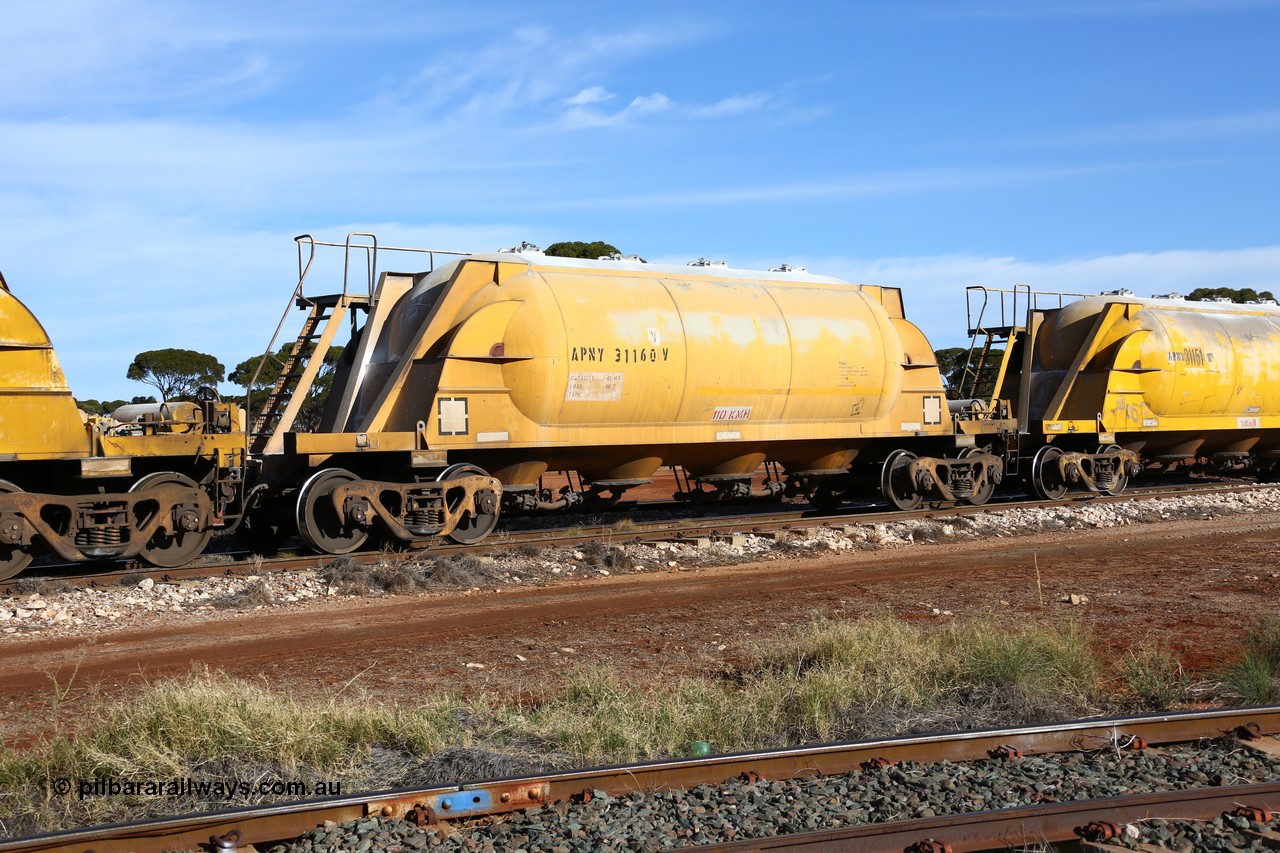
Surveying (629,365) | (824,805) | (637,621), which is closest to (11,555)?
(637,621)

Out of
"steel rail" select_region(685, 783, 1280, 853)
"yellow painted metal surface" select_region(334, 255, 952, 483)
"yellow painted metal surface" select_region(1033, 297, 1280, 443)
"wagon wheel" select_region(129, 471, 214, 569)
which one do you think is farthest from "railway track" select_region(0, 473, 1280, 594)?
"steel rail" select_region(685, 783, 1280, 853)

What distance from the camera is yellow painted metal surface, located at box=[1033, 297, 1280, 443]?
72.5 feet

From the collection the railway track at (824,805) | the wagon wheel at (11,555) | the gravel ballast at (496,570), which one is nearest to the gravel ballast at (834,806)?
the railway track at (824,805)

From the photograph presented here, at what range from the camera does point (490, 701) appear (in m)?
7.37

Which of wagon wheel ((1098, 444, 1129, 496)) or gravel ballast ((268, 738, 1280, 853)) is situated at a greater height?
wagon wheel ((1098, 444, 1129, 496))

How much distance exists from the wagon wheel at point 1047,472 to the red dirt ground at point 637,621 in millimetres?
6580

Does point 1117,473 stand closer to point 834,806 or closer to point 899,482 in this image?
point 899,482

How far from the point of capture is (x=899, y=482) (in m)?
19.2

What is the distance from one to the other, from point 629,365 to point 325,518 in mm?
4559

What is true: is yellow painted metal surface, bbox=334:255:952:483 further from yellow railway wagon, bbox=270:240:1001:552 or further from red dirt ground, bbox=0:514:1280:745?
red dirt ground, bbox=0:514:1280:745

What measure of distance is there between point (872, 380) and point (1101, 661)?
33.5 ft

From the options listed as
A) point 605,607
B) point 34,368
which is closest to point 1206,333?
point 605,607

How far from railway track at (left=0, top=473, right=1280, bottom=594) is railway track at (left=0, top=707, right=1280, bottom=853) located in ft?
27.6

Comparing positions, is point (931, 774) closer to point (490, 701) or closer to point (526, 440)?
point (490, 701)
